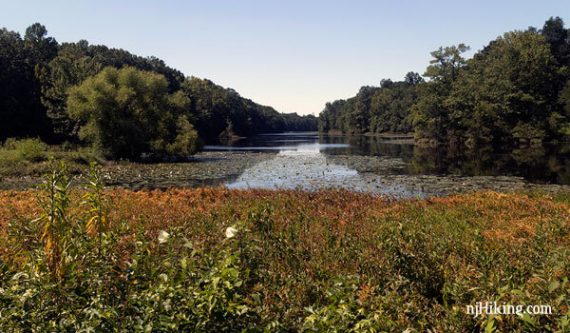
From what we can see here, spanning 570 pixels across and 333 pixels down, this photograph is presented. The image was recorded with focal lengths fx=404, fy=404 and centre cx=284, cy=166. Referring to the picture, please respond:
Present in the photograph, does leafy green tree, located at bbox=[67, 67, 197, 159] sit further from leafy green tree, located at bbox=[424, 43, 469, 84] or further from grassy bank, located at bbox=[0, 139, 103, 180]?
leafy green tree, located at bbox=[424, 43, 469, 84]

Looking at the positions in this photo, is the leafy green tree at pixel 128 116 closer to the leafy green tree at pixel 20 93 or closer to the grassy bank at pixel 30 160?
the grassy bank at pixel 30 160

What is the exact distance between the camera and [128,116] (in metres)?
46.8

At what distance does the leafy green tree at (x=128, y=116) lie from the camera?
44094 mm

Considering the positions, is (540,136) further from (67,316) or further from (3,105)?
(3,105)

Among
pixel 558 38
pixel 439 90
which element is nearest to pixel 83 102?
pixel 439 90

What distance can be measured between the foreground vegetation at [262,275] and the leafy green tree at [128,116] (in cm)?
3620

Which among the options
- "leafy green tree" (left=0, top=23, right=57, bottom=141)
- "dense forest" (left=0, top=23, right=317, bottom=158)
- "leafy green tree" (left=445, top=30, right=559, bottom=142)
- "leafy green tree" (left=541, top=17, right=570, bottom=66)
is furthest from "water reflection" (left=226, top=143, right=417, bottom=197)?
"leafy green tree" (left=541, top=17, right=570, bottom=66)

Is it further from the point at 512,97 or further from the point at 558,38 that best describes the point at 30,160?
the point at 558,38

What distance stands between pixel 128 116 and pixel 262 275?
44.9 metres

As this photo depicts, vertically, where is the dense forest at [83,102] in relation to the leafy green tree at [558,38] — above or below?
below

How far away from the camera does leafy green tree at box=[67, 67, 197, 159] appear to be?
1736 inches

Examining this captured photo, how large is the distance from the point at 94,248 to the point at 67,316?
1.60 metres

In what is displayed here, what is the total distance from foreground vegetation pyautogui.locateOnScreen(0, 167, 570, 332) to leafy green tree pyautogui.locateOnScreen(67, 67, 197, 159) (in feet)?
119

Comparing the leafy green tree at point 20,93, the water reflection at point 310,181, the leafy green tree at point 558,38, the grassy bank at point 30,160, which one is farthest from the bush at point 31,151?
the leafy green tree at point 558,38
